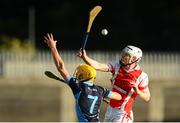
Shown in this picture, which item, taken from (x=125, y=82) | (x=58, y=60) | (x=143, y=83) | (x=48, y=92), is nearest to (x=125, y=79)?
(x=125, y=82)

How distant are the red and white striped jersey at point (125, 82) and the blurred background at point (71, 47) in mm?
11523

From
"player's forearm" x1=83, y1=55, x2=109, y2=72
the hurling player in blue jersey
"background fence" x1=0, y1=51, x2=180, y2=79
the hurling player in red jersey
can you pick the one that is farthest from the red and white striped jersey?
"background fence" x1=0, y1=51, x2=180, y2=79

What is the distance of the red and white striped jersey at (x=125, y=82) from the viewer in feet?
33.1

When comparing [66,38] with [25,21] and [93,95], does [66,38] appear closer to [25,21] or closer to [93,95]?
[25,21]

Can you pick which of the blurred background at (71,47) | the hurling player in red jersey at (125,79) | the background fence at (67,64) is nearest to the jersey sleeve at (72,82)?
the hurling player in red jersey at (125,79)

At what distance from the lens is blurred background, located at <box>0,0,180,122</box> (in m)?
22.3

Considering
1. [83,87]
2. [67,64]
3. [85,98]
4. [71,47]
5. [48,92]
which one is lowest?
[48,92]

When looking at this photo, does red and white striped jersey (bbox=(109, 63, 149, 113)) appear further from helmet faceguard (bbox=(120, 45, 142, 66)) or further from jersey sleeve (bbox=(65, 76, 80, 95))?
jersey sleeve (bbox=(65, 76, 80, 95))

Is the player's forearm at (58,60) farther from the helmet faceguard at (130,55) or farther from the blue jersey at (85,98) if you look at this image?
the helmet faceguard at (130,55)

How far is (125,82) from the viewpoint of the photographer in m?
10.1

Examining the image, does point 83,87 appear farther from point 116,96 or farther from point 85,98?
point 116,96

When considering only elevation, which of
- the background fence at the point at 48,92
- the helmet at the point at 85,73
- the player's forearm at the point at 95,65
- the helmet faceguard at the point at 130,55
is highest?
the helmet faceguard at the point at 130,55

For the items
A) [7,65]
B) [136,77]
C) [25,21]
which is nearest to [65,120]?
[7,65]

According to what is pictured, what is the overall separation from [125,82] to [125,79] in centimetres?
4
